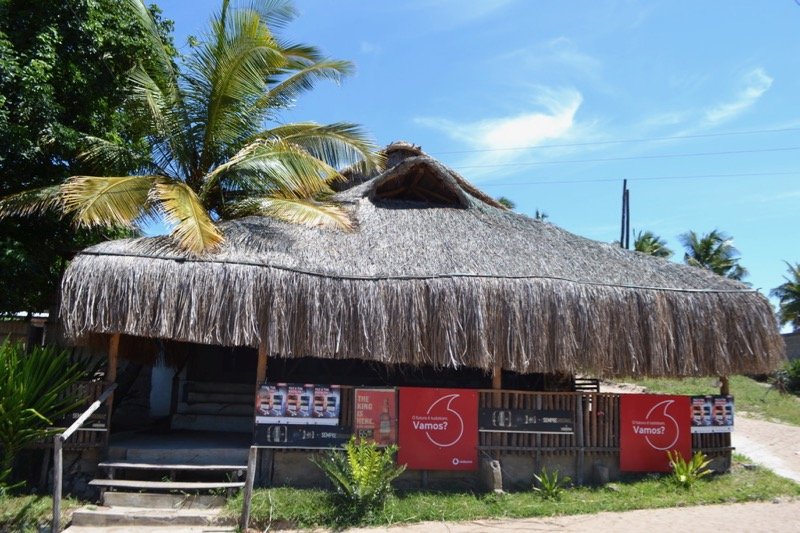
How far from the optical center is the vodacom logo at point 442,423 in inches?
355

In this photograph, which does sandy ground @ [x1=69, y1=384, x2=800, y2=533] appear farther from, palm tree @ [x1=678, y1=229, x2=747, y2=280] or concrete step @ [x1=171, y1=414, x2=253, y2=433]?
palm tree @ [x1=678, y1=229, x2=747, y2=280]

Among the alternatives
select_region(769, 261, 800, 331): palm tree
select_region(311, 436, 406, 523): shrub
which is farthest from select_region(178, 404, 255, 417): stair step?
select_region(769, 261, 800, 331): palm tree

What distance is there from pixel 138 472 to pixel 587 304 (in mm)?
6955

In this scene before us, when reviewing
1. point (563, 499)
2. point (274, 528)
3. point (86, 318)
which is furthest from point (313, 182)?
point (563, 499)

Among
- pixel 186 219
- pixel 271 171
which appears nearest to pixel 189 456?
pixel 186 219

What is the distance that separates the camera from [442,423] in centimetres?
907

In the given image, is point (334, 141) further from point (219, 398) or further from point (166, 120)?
point (219, 398)

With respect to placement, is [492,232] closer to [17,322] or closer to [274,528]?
[274,528]

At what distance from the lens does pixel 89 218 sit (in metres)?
9.06

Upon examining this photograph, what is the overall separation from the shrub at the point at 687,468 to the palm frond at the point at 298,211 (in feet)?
21.1

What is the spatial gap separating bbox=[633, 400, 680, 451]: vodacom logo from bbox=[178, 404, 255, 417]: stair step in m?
6.82

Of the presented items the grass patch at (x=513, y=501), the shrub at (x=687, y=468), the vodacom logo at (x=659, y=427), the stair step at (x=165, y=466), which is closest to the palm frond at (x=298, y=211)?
the stair step at (x=165, y=466)

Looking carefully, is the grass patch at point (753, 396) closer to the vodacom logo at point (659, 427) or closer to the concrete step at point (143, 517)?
the vodacom logo at point (659, 427)

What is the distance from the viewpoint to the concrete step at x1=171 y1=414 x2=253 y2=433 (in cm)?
1129
